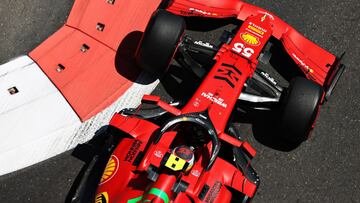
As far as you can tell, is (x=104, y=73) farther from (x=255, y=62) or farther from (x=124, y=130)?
(x=255, y=62)

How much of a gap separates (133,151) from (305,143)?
8.12 feet

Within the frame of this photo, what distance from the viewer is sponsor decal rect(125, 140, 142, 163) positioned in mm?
5508

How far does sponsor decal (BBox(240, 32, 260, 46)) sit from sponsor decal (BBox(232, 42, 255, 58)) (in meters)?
0.09

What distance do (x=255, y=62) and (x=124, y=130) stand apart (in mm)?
1828

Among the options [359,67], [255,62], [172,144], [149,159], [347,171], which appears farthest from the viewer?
[359,67]

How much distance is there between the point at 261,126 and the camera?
6816 mm

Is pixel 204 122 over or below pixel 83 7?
below

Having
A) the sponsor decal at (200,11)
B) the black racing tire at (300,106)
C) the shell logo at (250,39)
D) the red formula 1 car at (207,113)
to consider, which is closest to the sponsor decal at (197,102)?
the red formula 1 car at (207,113)

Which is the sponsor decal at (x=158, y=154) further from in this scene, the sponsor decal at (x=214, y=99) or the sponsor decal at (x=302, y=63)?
the sponsor decal at (x=302, y=63)

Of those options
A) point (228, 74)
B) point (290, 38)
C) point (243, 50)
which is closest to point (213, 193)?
point (228, 74)

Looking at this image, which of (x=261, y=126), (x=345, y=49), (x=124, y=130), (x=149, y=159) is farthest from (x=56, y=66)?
(x=345, y=49)

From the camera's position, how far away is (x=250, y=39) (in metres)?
6.44

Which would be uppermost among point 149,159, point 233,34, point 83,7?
point 233,34

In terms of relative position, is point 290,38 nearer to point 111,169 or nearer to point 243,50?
point 243,50
